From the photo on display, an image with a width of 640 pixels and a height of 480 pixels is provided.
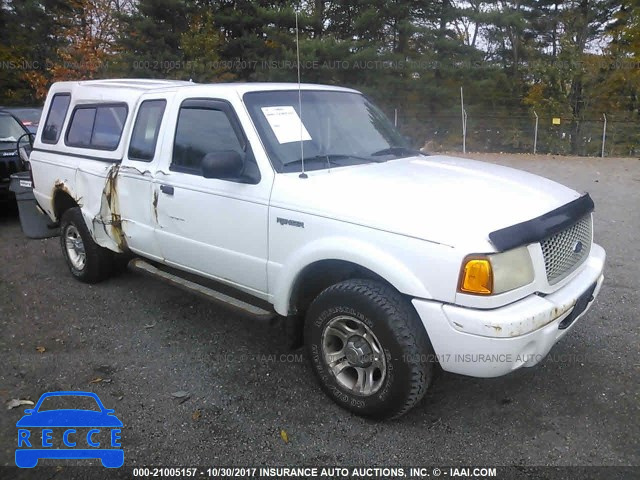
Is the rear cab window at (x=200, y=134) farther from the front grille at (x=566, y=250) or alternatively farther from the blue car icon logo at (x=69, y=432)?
the front grille at (x=566, y=250)

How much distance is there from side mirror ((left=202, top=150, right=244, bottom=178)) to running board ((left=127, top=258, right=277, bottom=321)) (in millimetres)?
937

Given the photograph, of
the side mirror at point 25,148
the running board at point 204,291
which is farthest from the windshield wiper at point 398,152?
the side mirror at point 25,148

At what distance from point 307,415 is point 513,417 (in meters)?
1.26

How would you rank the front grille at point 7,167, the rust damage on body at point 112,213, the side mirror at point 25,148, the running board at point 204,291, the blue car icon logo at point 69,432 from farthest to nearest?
1. the front grille at point 7,167
2. the side mirror at point 25,148
3. the rust damage on body at point 112,213
4. the running board at point 204,291
5. the blue car icon logo at point 69,432

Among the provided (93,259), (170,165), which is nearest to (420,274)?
(170,165)

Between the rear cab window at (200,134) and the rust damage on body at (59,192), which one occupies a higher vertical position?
the rear cab window at (200,134)

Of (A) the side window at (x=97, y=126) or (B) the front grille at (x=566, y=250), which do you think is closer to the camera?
(B) the front grille at (x=566, y=250)

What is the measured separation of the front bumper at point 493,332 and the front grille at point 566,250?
174mm

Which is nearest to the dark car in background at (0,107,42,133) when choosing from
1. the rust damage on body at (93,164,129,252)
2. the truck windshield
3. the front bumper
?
the rust damage on body at (93,164,129,252)

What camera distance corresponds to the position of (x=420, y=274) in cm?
270

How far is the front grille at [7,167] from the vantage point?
7848 millimetres

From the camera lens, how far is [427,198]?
9.68ft

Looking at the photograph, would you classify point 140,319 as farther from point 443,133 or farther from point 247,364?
point 443,133

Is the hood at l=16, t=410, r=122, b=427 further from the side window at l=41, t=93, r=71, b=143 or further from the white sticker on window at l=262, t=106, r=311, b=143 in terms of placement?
the side window at l=41, t=93, r=71, b=143
